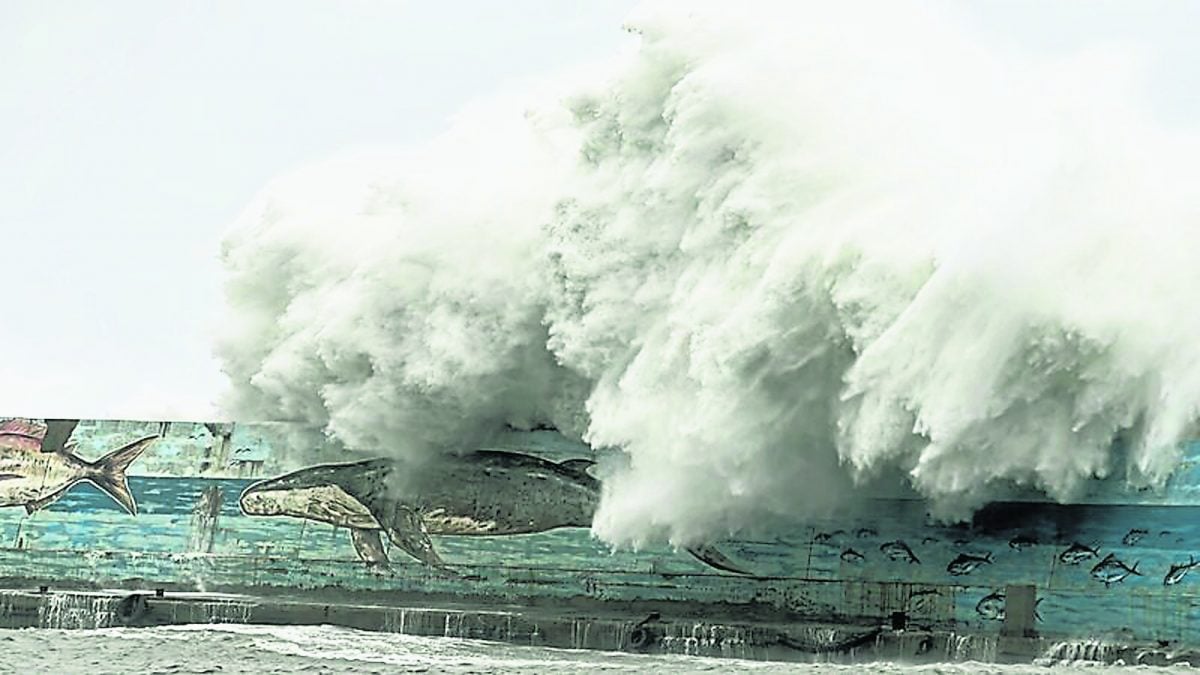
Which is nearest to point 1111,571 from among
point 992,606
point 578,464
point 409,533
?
point 992,606

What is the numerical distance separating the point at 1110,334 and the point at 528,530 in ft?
38.1

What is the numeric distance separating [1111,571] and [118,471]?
62.2ft

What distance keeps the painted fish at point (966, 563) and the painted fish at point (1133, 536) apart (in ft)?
7.21

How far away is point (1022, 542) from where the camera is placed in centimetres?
2539

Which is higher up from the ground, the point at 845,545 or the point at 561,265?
the point at 561,265

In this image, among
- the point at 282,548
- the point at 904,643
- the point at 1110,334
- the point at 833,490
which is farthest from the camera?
the point at 282,548

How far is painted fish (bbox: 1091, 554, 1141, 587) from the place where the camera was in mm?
24266

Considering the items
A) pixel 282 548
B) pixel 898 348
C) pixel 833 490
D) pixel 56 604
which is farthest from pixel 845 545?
pixel 56 604

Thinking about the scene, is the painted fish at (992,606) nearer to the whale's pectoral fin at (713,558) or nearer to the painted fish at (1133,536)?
the painted fish at (1133,536)

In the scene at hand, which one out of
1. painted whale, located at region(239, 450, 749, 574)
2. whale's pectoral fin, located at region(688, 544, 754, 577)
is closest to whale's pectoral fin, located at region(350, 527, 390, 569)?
painted whale, located at region(239, 450, 749, 574)

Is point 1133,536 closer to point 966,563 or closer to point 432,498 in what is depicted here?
point 966,563

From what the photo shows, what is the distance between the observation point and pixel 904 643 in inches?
942

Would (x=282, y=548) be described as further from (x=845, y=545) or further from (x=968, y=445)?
(x=968, y=445)

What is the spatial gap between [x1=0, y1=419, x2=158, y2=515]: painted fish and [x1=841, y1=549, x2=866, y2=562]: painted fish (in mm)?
14066
